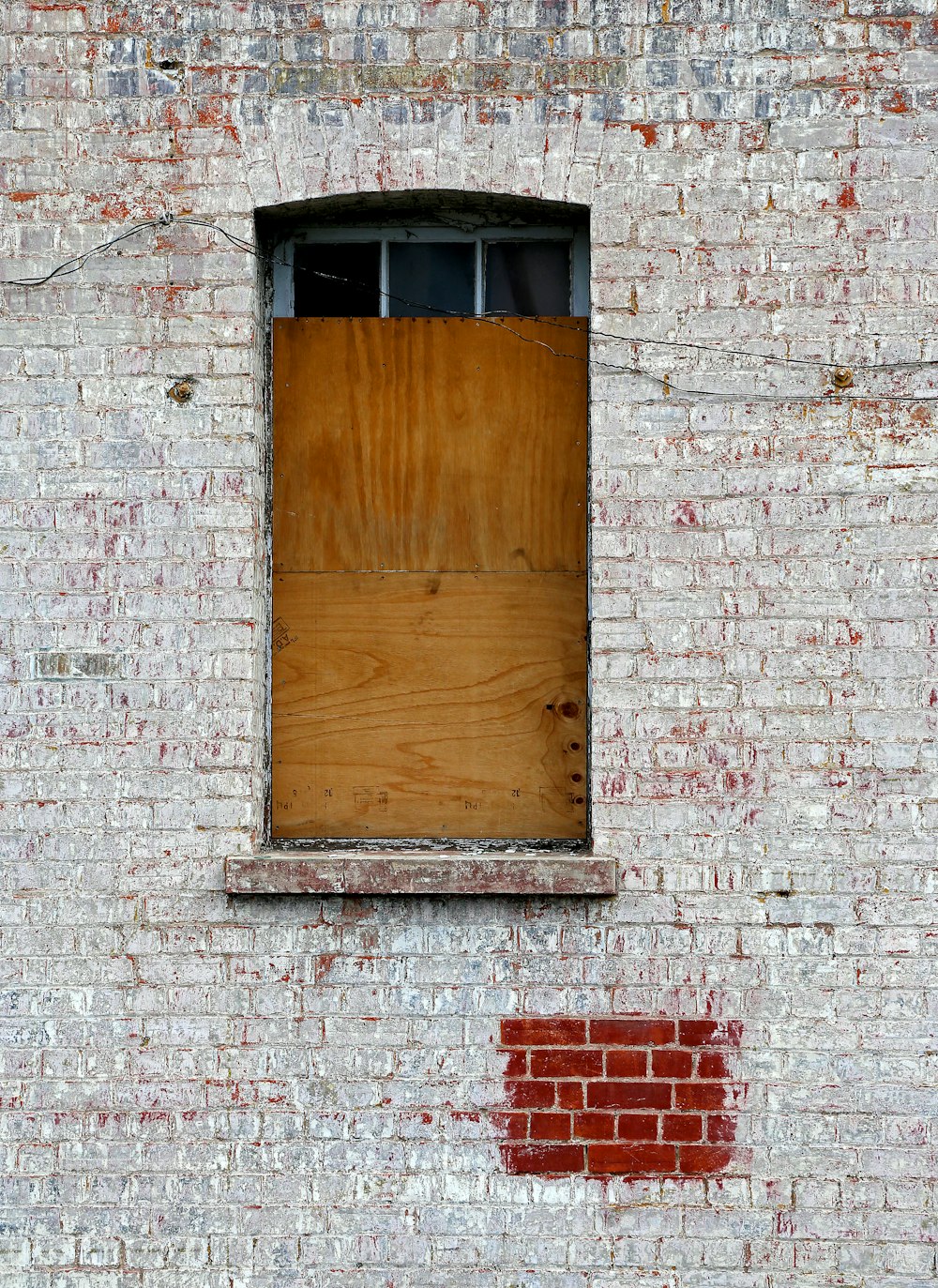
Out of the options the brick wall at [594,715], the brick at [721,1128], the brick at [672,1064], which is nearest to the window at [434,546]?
the brick wall at [594,715]

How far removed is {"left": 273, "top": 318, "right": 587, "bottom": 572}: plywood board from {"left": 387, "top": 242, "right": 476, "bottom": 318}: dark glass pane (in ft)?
0.23

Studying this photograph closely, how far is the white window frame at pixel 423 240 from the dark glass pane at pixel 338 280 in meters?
0.02

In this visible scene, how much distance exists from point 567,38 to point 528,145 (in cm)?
35

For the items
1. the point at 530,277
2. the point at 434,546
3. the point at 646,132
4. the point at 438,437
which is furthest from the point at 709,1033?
the point at 646,132

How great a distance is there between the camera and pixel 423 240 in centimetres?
377

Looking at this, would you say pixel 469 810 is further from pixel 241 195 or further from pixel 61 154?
pixel 61 154

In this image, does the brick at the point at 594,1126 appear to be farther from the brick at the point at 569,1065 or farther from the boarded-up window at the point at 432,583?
the boarded-up window at the point at 432,583

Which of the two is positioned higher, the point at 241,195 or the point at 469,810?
the point at 241,195

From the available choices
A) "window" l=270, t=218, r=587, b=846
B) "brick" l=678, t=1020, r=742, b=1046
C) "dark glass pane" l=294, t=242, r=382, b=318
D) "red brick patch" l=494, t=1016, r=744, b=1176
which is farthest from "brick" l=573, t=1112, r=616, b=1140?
"dark glass pane" l=294, t=242, r=382, b=318

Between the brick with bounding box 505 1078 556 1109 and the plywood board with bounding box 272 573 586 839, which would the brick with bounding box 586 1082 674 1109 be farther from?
the plywood board with bounding box 272 573 586 839

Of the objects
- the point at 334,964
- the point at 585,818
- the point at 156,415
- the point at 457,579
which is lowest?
the point at 334,964

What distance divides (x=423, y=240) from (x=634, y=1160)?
3.02 metres

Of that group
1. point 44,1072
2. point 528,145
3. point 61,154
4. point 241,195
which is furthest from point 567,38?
point 44,1072

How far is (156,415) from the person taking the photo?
11.8 feet
